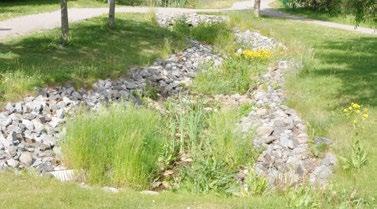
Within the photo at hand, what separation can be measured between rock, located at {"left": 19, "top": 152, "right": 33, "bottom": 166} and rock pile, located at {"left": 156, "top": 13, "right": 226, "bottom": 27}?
1425 centimetres

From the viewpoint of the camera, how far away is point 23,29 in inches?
805

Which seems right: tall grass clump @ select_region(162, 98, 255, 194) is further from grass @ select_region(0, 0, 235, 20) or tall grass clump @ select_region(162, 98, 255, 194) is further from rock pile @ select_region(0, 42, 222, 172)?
grass @ select_region(0, 0, 235, 20)

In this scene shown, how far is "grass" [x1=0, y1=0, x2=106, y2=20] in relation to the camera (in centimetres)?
2449

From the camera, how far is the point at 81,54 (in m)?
16.9

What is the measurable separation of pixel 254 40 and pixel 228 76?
497 centimetres

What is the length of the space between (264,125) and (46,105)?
478 cm

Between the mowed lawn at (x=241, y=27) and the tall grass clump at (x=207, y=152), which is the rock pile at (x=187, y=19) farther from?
the tall grass clump at (x=207, y=152)

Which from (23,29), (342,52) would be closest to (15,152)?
(23,29)

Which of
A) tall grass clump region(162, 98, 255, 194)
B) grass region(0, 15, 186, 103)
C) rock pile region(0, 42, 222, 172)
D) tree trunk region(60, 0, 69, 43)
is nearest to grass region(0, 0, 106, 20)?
grass region(0, 15, 186, 103)

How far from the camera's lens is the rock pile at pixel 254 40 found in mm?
20595

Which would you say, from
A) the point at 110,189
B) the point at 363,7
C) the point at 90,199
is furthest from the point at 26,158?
the point at 363,7

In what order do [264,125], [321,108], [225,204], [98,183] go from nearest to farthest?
1. [225,204]
2. [98,183]
3. [264,125]
4. [321,108]

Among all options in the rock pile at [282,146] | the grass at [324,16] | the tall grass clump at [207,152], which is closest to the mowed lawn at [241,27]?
the rock pile at [282,146]

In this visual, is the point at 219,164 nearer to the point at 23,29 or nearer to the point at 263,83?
the point at 263,83
